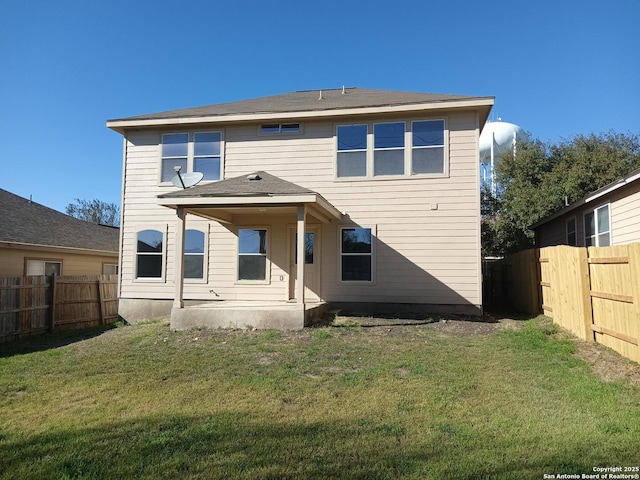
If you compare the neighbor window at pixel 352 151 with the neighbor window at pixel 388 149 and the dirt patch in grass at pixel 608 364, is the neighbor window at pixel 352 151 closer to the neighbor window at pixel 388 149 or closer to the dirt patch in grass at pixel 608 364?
the neighbor window at pixel 388 149

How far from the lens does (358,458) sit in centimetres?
341

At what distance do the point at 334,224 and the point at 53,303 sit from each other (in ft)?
24.5

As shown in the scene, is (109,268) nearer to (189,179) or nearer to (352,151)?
(189,179)

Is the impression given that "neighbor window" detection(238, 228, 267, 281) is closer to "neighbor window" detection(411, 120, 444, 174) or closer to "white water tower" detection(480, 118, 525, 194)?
"neighbor window" detection(411, 120, 444, 174)

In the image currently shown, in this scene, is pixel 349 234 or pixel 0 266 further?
pixel 0 266

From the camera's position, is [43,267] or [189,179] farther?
[43,267]

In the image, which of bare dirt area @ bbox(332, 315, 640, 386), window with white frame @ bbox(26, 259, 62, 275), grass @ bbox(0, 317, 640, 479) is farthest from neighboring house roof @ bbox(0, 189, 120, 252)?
bare dirt area @ bbox(332, 315, 640, 386)

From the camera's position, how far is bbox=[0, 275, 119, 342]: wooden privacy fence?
32.5ft

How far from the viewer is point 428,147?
37.3 feet

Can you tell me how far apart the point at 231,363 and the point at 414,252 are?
241 inches

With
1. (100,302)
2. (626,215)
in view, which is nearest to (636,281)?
(626,215)

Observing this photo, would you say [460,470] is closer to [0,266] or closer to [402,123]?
[402,123]

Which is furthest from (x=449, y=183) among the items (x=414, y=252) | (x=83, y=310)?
(x=83, y=310)

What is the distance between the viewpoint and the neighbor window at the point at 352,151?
11.7 m
